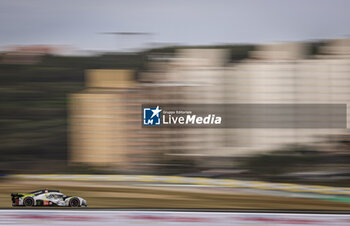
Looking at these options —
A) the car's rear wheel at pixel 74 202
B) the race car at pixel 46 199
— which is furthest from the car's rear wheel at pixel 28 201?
the car's rear wheel at pixel 74 202

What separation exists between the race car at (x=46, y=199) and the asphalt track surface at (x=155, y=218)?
0.07m

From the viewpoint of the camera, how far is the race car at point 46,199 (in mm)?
1827

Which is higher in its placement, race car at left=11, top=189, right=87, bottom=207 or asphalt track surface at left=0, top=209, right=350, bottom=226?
race car at left=11, top=189, right=87, bottom=207

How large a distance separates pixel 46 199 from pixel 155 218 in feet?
2.60

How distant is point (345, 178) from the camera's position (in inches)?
66.2

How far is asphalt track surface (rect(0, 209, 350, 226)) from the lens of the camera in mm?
1794

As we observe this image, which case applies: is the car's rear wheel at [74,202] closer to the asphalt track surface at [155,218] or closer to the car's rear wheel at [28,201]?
the asphalt track surface at [155,218]

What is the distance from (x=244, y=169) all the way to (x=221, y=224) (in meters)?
0.48

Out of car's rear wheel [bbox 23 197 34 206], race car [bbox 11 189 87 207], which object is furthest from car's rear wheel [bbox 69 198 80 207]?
car's rear wheel [bbox 23 197 34 206]

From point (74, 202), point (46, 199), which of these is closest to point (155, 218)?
point (74, 202)

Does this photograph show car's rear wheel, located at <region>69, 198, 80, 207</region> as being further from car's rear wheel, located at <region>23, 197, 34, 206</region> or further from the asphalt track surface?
car's rear wheel, located at <region>23, 197, 34, 206</region>

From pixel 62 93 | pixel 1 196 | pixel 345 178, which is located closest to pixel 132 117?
pixel 62 93

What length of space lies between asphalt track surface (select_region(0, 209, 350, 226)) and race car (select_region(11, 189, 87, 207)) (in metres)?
0.07

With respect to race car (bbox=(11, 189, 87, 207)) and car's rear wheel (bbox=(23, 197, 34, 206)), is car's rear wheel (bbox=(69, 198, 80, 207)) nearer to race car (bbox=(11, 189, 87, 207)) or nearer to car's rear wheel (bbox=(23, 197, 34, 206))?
race car (bbox=(11, 189, 87, 207))
